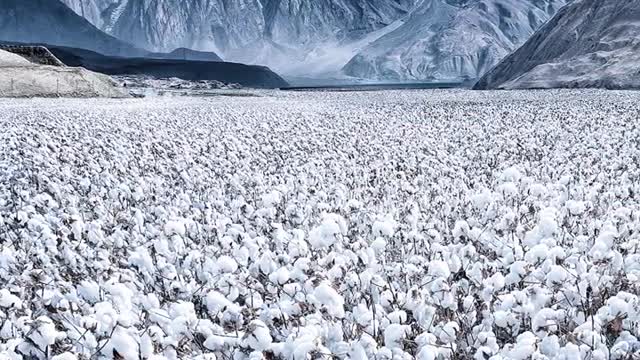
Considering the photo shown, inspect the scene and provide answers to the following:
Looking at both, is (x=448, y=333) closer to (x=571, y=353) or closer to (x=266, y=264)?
(x=571, y=353)

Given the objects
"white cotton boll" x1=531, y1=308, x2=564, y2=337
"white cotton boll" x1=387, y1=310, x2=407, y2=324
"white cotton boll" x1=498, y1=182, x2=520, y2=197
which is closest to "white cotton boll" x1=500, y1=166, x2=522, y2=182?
"white cotton boll" x1=498, y1=182, x2=520, y2=197

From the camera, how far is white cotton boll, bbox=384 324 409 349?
453 centimetres

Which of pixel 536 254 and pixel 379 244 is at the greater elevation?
pixel 536 254

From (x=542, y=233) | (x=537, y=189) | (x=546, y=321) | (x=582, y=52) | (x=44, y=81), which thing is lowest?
(x=546, y=321)

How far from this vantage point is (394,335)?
178 inches

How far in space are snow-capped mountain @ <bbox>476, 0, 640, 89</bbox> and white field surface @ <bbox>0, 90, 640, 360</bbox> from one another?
61.3 meters

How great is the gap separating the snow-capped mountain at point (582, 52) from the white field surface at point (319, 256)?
6133cm

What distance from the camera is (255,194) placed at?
1120 cm

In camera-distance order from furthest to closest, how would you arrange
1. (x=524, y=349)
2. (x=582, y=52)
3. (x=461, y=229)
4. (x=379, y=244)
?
(x=582, y=52), (x=461, y=229), (x=379, y=244), (x=524, y=349)

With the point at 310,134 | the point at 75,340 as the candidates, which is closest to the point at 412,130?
the point at 310,134

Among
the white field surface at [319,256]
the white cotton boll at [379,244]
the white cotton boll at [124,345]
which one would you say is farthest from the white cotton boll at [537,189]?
the white cotton boll at [124,345]

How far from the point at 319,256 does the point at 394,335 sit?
8.78 feet

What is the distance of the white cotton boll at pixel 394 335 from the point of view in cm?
453

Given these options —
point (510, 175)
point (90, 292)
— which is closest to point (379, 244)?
Result: point (90, 292)
